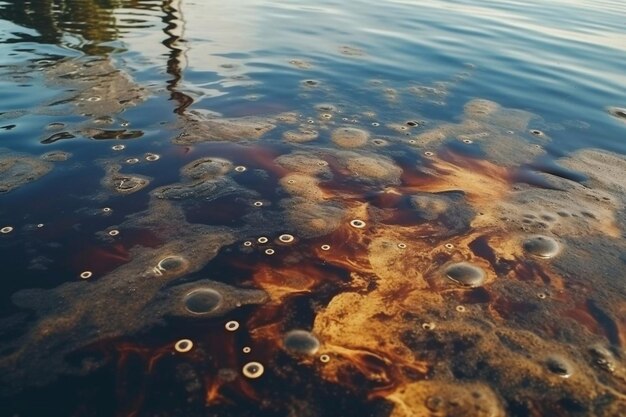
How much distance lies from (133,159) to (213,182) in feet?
3.16

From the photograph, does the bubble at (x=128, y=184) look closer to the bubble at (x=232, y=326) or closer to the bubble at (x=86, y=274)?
the bubble at (x=86, y=274)

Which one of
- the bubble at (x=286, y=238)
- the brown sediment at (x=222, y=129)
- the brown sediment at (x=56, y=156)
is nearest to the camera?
the bubble at (x=286, y=238)

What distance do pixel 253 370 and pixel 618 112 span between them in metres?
6.66

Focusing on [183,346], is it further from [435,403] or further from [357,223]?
[357,223]

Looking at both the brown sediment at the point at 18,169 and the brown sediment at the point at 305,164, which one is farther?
the brown sediment at the point at 305,164

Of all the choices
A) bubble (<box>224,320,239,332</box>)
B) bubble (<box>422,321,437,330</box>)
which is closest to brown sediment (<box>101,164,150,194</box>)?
bubble (<box>224,320,239,332</box>)

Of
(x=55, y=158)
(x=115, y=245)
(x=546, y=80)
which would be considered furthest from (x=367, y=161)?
(x=546, y=80)

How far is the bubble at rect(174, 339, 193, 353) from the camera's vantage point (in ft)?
8.29

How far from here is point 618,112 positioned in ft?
21.5

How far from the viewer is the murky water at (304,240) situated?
240cm

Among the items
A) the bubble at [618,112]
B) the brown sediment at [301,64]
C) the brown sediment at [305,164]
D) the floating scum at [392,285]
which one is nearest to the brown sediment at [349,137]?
the floating scum at [392,285]

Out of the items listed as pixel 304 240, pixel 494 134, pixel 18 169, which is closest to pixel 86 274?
pixel 304 240

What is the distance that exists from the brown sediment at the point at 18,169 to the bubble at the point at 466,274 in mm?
3659

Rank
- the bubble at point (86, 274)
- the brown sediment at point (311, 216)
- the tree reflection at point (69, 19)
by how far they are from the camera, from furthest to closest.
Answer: the tree reflection at point (69, 19) < the brown sediment at point (311, 216) < the bubble at point (86, 274)
